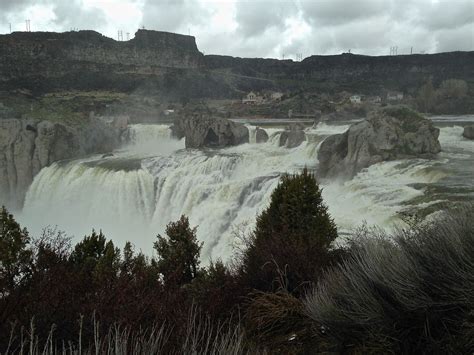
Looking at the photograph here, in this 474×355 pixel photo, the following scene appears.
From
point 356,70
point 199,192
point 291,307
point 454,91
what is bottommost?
point 199,192

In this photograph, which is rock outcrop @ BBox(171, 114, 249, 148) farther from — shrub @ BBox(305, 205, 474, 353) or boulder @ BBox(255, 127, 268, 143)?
shrub @ BBox(305, 205, 474, 353)

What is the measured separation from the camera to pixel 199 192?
70.0 feet

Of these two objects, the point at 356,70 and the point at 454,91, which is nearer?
the point at 454,91

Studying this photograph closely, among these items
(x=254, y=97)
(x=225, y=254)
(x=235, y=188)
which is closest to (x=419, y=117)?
(x=235, y=188)

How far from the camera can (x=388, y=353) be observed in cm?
453

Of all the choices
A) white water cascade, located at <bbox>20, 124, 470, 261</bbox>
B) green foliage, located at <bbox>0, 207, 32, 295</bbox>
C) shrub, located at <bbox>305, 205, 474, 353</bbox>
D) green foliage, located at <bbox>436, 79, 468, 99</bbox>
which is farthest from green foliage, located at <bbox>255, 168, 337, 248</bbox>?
green foliage, located at <bbox>436, 79, 468, 99</bbox>

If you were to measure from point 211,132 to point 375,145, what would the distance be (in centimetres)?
1806

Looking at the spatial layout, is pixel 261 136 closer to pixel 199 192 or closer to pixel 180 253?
pixel 199 192

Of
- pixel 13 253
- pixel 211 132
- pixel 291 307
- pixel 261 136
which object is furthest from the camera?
pixel 211 132

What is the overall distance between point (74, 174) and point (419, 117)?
869 inches

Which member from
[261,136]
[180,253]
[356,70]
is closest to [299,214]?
[180,253]

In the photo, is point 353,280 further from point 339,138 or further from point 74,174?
point 74,174

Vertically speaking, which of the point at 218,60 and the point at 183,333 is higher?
the point at 218,60

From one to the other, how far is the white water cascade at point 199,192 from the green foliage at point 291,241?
10.8 ft
